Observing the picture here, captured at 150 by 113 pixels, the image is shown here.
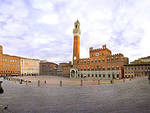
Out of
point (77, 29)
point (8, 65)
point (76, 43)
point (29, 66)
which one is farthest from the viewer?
point (29, 66)

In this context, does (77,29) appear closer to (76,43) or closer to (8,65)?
(76,43)

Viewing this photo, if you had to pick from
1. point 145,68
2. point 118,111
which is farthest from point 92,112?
point 145,68

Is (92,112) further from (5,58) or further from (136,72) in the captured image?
(5,58)

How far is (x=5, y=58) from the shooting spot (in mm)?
75062

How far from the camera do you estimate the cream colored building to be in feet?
291

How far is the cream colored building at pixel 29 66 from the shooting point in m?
88.8

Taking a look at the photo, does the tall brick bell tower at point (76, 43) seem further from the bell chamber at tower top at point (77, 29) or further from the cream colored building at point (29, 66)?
the cream colored building at point (29, 66)

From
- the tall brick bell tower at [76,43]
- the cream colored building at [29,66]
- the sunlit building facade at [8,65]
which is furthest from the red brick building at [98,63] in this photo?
the sunlit building facade at [8,65]

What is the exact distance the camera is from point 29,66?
95.8 metres

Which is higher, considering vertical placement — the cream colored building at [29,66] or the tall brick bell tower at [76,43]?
the tall brick bell tower at [76,43]

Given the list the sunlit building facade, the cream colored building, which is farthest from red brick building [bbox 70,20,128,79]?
the sunlit building facade

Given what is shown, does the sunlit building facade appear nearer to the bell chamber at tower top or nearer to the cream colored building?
the cream colored building

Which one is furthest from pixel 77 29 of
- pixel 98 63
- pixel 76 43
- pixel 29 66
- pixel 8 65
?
pixel 8 65

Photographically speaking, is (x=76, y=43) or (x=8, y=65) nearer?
(x=8, y=65)
